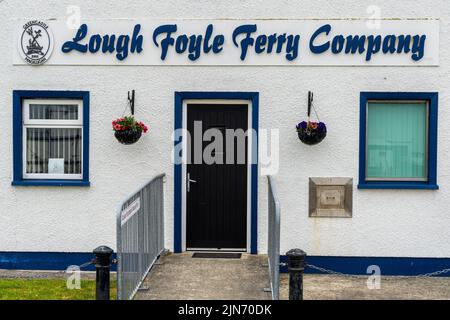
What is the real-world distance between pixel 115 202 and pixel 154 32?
2728mm

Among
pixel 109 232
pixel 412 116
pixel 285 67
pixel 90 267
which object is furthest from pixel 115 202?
pixel 412 116

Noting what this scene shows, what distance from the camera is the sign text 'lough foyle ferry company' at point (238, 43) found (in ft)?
33.0

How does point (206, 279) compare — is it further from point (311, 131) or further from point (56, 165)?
point (56, 165)

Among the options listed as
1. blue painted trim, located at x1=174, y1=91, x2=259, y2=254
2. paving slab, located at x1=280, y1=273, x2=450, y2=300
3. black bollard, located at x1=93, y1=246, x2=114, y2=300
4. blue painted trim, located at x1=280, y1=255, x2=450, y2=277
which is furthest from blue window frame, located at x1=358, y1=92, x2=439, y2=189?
black bollard, located at x1=93, y1=246, x2=114, y2=300

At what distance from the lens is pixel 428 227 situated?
398 inches

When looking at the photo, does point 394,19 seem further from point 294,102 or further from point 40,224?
point 40,224

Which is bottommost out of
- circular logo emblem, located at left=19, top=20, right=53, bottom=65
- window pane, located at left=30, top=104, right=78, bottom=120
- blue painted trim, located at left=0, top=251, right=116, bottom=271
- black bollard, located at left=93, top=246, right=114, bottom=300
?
blue painted trim, located at left=0, top=251, right=116, bottom=271

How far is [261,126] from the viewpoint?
1021cm

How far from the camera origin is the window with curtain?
1037 centimetres

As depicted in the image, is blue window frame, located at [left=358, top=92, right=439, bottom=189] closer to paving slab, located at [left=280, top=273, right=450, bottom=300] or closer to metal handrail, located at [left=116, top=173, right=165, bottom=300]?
paving slab, located at [left=280, top=273, right=450, bottom=300]

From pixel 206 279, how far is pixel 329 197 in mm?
2449

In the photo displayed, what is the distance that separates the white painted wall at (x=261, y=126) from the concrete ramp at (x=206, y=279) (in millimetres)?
661

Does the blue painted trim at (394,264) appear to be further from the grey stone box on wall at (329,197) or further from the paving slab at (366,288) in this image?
the grey stone box on wall at (329,197)

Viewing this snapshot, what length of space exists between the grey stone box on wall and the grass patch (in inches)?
130
